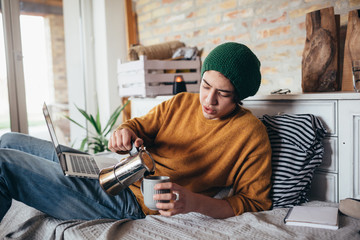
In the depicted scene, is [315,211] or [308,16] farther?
[308,16]

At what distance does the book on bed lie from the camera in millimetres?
1098

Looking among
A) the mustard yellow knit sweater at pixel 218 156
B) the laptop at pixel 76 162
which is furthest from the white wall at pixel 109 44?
the mustard yellow knit sweater at pixel 218 156

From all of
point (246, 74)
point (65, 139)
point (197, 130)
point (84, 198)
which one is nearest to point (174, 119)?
point (197, 130)

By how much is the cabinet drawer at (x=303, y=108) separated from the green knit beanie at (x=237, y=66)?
12.4 inches

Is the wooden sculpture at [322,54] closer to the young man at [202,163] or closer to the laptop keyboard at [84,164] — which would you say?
the young man at [202,163]

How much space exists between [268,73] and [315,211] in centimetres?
118

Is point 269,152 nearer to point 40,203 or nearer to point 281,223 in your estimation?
point 281,223

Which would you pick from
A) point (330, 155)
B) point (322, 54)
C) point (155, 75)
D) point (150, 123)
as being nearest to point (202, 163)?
point (150, 123)

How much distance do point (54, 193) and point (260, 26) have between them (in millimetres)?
1684

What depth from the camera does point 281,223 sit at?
3.79ft

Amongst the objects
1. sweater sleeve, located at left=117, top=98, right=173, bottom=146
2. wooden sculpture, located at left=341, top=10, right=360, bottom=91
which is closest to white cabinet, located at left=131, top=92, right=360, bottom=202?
wooden sculpture, located at left=341, top=10, right=360, bottom=91

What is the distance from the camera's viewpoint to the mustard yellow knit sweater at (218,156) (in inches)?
49.3

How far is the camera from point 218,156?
132 cm

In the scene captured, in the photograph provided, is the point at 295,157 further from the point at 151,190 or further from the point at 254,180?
the point at 151,190
